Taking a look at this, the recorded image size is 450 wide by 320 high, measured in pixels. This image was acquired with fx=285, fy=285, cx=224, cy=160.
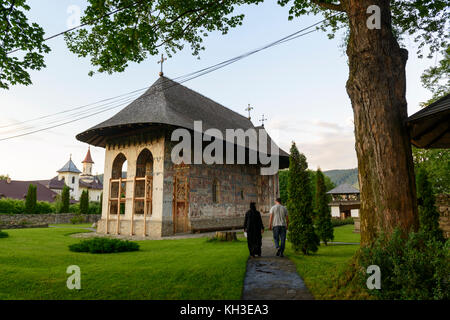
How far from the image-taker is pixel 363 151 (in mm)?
5121

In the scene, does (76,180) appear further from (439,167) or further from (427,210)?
(427,210)

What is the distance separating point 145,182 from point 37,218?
58.9 feet

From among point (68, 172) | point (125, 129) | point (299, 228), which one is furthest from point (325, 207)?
point (68, 172)

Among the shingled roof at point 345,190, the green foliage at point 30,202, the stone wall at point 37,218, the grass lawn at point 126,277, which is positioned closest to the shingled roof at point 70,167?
the green foliage at point 30,202

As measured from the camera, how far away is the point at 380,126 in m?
4.97

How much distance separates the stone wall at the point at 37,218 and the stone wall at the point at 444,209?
28.3m

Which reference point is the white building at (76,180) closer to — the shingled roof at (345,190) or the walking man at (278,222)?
the shingled roof at (345,190)

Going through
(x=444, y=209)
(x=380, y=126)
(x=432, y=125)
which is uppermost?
(x=432, y=125)

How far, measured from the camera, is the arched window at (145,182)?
53.0ft

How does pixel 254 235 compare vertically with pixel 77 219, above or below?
above

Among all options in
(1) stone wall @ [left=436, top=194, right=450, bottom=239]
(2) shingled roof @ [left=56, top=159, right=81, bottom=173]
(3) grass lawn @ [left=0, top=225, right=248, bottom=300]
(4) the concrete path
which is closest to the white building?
(2) shingled roof @ [left=56, top=159, right=81, bottom=173]

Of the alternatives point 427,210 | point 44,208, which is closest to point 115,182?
point 427,210

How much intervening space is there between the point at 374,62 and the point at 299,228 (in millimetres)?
5406
